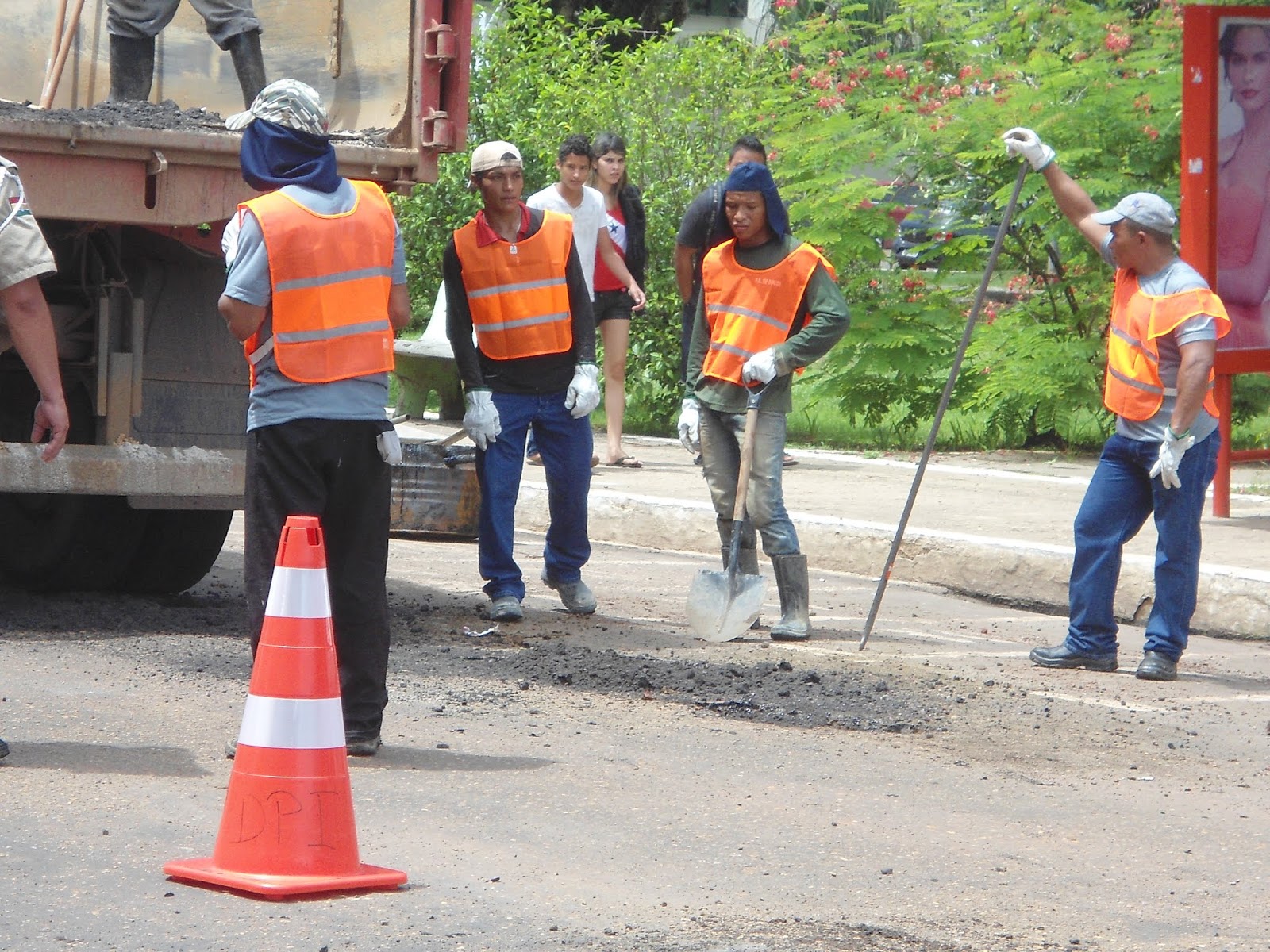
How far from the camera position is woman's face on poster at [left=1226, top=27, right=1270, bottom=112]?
9945mm

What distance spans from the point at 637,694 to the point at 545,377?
1.79 metres

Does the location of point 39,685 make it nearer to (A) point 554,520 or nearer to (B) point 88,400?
(B) point 88,400

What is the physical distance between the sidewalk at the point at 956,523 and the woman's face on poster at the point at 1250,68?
6.89 feet

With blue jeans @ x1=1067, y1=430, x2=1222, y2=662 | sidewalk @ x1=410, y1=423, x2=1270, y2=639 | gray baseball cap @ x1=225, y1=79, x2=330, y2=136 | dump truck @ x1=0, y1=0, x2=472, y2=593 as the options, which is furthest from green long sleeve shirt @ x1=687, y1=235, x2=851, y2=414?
gray baseball cap @ x1=225, y1=79, x2=330, y2=136

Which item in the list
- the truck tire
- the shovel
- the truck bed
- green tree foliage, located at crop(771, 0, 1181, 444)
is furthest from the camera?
green tree foliage, located at crop(771, 0, 1181, 444)

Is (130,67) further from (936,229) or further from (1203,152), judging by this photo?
(936,229)

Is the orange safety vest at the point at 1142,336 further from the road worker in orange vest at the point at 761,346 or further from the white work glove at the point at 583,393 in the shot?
the white work glove at the point at 583,393

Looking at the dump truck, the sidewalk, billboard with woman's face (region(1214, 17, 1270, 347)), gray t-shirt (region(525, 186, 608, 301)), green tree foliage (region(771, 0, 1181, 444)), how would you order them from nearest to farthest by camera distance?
the dump truck → the sidewalk → billboard with woman's face (region(1214, 17, 1270, 347)) → gray t-shirt (region(525, 186, 608, 301)) → green tree foliage (region(771, 0, 1181, 444))

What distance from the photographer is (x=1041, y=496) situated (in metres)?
10.7

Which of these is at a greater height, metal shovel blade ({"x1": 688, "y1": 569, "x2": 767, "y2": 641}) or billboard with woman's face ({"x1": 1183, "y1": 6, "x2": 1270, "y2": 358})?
billboard with woman's face ({"x1": 1183, "y1": 6, "x2": 1270, "y2": 358})

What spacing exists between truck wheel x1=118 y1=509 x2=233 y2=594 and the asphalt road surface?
18cm

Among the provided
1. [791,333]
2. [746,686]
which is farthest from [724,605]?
[791,333]

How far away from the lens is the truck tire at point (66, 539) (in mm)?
7656

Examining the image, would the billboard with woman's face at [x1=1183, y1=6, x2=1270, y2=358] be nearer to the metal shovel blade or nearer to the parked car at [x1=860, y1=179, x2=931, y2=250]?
the parked car at [x1=860, y1=179, x2=931, y2=250]
